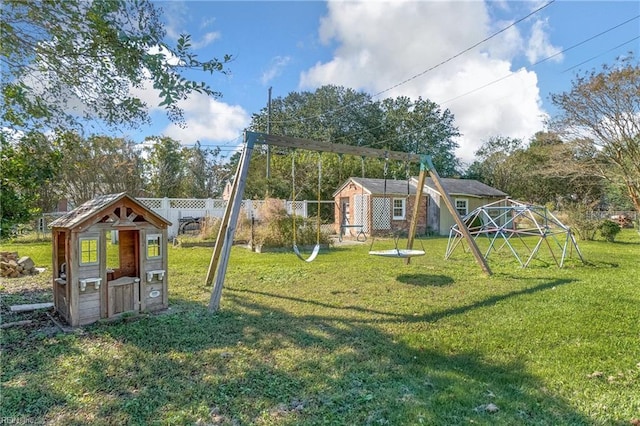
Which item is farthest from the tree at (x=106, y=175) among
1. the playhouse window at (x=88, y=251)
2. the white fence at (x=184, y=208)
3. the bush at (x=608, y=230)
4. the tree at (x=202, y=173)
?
the bush at (x=608, y=230)

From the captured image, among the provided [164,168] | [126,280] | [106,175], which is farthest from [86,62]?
[164,168]

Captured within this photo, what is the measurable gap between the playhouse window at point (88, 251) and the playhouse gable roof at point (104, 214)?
202 millimetres

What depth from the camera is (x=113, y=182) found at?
18141 millimetres

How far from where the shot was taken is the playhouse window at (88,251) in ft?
13.2

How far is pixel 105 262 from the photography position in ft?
13.8

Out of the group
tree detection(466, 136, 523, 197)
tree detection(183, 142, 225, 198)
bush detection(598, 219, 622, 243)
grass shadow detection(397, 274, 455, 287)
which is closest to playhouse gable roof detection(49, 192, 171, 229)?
grass shadow detection(397, 274, 455, 287)

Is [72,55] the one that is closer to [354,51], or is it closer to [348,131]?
[354,51]

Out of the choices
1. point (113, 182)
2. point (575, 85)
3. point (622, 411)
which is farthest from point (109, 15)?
point (575, 85)

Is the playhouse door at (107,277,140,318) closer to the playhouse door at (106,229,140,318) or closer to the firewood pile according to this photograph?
the playhouse door at (106,229,140,318)

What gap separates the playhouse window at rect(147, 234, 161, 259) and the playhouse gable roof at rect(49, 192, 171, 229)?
0.17 m

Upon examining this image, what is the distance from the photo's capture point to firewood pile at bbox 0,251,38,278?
684 centimetres

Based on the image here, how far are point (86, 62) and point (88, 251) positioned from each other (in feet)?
7.22

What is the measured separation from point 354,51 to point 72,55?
33.1 ft

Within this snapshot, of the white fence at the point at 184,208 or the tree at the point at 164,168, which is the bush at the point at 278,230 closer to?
the white fence at the point at 184,208
